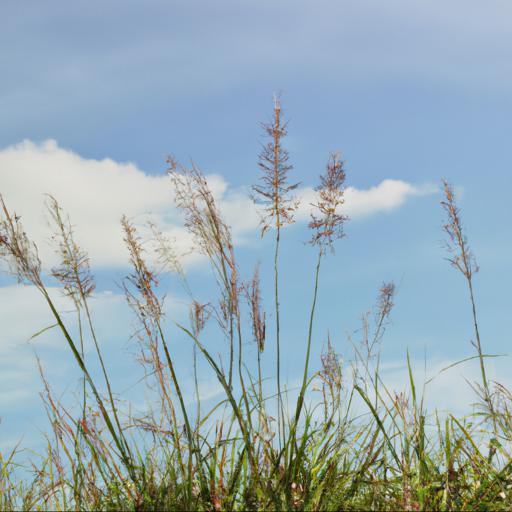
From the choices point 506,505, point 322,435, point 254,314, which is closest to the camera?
point 254,314

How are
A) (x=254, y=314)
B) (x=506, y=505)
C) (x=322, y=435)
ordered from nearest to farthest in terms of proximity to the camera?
(x=254, y=314) < (x=506, y=505) < (x=322, y=435)

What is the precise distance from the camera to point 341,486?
3.62 metres

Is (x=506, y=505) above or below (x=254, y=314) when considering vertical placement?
below

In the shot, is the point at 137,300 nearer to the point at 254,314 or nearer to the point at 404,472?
the point at 254,314

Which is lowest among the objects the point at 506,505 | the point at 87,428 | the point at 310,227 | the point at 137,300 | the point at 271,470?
the point at 506,505

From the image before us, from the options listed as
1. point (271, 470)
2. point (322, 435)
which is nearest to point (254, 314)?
point (271, 470)

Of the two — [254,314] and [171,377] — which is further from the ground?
[254,314]

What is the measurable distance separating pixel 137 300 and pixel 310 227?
100 centimetres

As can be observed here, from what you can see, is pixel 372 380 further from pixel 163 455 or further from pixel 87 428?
pixel 87 428

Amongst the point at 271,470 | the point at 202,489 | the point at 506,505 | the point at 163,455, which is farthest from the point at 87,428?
the point at 506,505

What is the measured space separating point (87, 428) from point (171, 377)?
0.58m

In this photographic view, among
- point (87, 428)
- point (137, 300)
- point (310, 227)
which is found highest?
point (310, 227)

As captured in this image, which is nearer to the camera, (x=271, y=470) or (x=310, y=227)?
(x=271, y=470)

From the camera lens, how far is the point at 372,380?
161 inches
